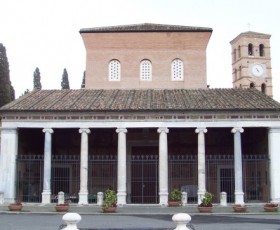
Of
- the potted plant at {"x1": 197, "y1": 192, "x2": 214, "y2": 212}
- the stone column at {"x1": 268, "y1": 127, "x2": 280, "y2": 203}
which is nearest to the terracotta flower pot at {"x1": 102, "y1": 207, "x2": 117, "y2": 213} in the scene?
the potted plant at {"x1": 197, "y1": 192, "x2": 214, "y2": 212}

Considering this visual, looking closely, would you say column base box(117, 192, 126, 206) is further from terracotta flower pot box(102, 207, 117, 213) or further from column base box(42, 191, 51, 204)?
terracotta flower pot box(102, 207, 117, 213)

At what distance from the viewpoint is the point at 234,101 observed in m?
26.6

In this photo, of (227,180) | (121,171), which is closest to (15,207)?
(121,171)

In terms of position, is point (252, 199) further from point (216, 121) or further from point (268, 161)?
point (216, 121)

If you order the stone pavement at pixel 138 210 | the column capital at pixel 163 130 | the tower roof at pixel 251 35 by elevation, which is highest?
the tower roof at pixel 251 35

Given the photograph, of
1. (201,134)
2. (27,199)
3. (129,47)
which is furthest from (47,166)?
(129,47)

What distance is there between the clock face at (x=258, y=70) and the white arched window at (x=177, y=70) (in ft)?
116

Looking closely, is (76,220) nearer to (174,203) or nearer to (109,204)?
(109,204)

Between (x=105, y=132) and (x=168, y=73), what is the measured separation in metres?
5.50

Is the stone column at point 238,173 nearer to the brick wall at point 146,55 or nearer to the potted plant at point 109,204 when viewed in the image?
the brick wall at point 146,55

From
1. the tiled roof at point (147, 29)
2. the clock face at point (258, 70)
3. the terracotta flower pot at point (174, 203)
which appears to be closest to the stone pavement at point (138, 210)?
the terracotta flower pot at point (174, 203)

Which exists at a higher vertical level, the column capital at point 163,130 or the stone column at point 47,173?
the column capital at point 163,130

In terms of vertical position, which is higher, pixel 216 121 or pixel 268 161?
pixel 216 121

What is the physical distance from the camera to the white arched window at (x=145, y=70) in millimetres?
31500
